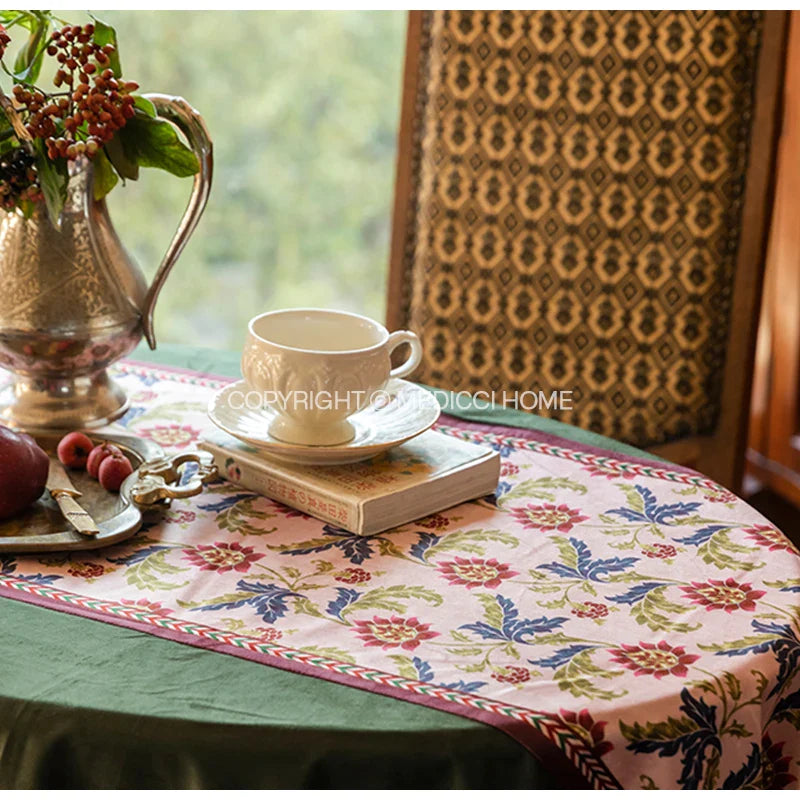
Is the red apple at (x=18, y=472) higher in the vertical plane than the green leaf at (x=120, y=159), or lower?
lower

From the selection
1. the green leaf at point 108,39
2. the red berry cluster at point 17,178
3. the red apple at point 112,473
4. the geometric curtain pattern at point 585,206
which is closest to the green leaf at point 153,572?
the red apple at point 112,473

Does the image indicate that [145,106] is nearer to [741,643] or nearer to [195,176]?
[195,176]

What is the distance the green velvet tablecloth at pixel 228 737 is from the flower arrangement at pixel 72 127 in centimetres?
45

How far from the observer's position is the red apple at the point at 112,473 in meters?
0.94

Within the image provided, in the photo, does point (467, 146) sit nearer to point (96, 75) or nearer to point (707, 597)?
point (96, 75)

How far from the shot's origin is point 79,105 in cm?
90

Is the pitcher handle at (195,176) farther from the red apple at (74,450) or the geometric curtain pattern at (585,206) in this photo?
the geometric curtain pattern at (585,206)

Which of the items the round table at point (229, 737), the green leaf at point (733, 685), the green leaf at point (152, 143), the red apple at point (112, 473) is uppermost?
A: the green leaf at point (152, 143)

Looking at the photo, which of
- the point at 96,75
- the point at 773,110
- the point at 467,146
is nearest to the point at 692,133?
the point at 773,110

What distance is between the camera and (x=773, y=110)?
153 centimetres

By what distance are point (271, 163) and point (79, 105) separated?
2.02m

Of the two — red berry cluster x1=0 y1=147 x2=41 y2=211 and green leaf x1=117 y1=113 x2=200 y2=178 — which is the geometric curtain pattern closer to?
green leaf x1=117 y1=113 x2=200 y2=178

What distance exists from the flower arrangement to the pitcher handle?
4 centimetres

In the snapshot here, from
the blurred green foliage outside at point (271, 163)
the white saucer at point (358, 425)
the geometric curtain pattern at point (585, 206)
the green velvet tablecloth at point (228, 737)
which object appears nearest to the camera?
the green velvet tablecloth at point (228, 737)
